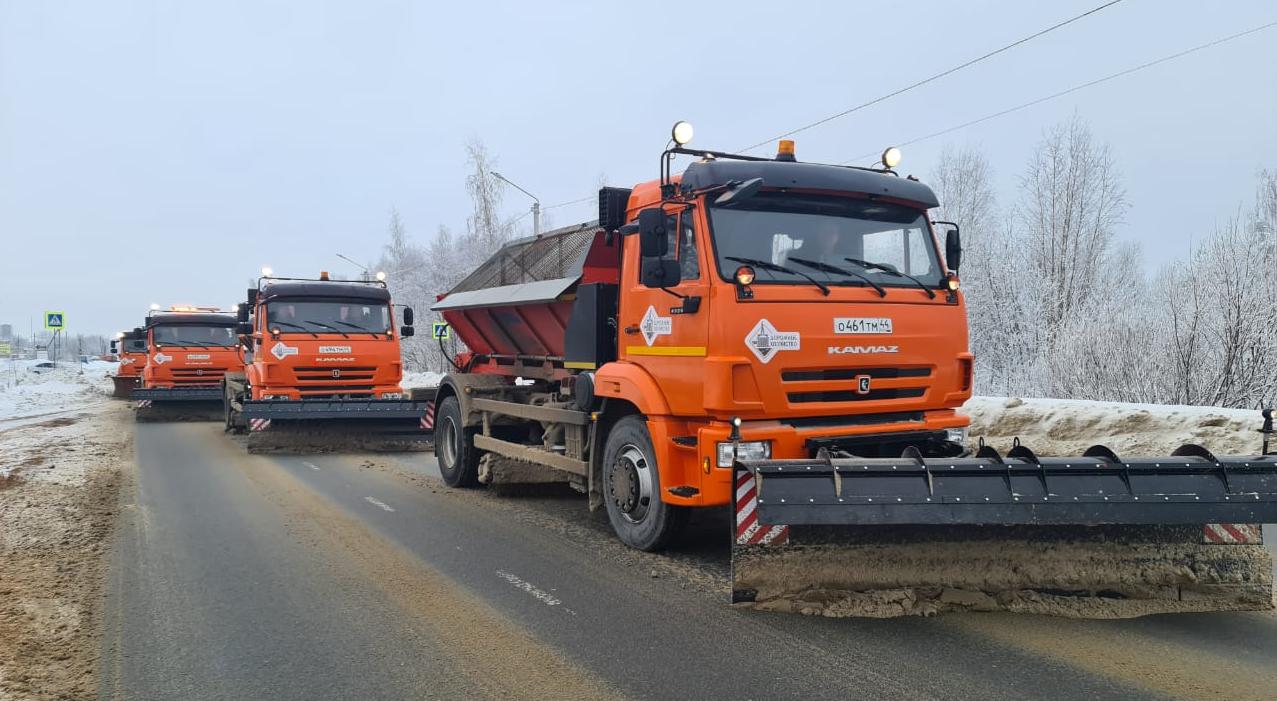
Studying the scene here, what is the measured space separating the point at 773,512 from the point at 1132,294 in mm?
22912

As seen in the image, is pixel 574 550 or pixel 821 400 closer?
pixel 821 400

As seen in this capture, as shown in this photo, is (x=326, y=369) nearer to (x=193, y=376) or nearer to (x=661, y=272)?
(x=193, y=376)

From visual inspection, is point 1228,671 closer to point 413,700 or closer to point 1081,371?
point 413,700

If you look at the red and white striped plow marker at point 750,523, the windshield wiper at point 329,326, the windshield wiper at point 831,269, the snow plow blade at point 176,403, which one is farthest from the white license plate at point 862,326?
the snow plow blade at point 176,403

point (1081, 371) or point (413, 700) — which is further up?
point (1081, 371)

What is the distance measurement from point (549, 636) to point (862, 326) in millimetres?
2900

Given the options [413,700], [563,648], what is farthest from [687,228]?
[413,700]

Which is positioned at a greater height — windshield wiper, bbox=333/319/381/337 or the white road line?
windshield wiper, bbox=333/319/381/337

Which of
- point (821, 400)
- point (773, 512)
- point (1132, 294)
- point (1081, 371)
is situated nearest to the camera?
point (773, 512)

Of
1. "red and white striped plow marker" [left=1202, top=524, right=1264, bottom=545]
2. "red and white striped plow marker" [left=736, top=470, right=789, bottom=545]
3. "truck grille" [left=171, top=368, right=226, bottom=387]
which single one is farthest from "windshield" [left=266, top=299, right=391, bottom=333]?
"red and white striped plow marker" [left=1202, top=524, right=1264, bottom=545]

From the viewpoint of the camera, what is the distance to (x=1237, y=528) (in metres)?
4.86

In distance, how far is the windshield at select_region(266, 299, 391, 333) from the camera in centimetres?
1416

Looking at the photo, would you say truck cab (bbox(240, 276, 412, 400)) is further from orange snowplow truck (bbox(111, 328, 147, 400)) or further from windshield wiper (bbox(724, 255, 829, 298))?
orange snowplow truck (bbox(111, 328, 147, 400))

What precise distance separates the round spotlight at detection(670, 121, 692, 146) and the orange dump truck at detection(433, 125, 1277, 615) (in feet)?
0.12
